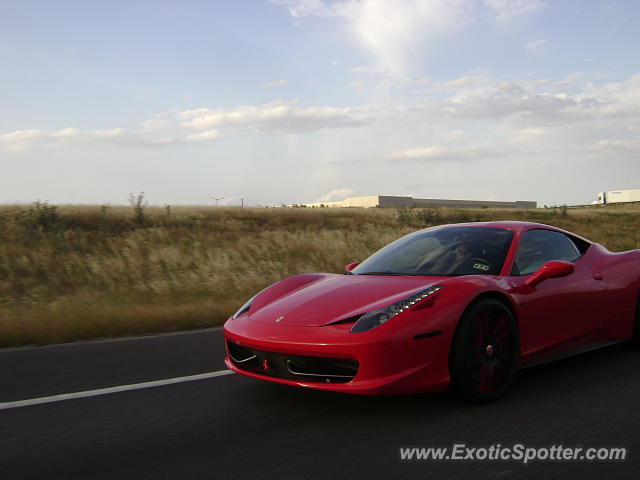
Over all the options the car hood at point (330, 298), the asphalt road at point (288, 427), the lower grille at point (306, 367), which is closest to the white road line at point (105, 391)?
the asphalt road at point (288, 427)

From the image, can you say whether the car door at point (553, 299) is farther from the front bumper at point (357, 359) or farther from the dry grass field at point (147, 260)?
the dry grass field at point (147, 260)

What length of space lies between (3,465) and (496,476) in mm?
2295

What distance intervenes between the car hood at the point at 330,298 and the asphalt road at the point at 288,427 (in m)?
0.54

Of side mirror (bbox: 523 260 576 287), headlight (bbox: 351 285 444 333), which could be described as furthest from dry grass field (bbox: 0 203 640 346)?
side mirror (bbox: 523 260 576 287)

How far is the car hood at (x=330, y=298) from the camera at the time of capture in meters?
3.77

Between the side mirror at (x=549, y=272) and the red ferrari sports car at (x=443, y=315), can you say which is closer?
the red ferrari sports car at (x=443, y=315)

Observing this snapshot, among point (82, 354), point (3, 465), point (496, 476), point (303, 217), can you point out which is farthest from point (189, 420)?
point (303, 217)

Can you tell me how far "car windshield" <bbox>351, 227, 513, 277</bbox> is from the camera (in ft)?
14.4

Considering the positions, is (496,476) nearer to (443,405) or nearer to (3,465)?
(443,405)

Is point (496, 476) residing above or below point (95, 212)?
below

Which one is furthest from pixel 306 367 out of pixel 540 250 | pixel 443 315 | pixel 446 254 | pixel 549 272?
pixel 540 250

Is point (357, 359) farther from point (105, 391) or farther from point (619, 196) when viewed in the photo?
point (619, 196)

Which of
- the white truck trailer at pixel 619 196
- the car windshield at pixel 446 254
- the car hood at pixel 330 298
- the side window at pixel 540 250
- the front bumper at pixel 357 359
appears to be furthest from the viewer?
the white truck trailer at pixel 619 196

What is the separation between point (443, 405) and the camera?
3.74 metres
